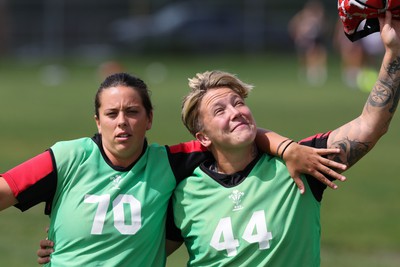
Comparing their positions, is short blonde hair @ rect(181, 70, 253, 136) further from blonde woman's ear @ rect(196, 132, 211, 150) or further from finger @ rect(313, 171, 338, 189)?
finger @ rect(313, 171, 338, 189)

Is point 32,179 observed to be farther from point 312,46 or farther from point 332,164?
point 312,46

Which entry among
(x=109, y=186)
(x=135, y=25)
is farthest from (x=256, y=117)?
(x=135, y=25)

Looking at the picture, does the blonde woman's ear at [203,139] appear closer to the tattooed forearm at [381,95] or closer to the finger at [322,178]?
the finger at [322,178]

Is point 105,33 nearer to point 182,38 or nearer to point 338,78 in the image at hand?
point 182,38

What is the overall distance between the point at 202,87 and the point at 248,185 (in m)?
0.60

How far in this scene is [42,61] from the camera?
37.7 m

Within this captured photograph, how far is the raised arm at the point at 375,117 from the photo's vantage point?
4.74 m

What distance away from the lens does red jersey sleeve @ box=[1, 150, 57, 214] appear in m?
4.81

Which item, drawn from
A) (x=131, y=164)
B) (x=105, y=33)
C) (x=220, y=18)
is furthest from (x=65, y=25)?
(x=131, y=164)

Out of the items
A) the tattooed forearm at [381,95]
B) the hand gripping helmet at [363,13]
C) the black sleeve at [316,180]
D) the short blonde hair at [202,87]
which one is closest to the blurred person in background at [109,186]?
the black sleeve at [316,180]

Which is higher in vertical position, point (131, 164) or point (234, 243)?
point (131, 164)

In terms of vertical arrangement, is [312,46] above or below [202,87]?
below

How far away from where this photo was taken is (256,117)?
726 inches

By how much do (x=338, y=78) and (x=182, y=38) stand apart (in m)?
10.6
